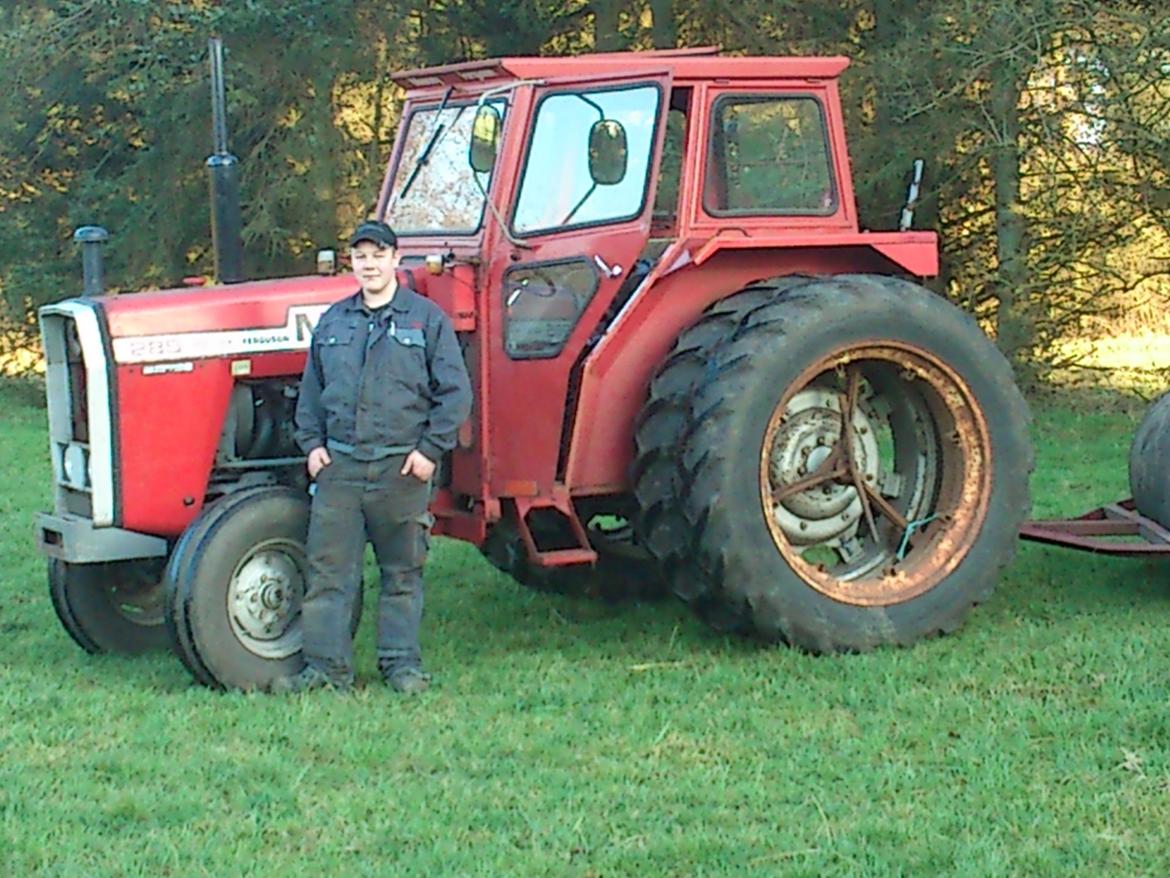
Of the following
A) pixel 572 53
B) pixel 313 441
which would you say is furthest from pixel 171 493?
pixel 572 53

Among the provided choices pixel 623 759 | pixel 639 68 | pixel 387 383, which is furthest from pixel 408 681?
pixel 639 68

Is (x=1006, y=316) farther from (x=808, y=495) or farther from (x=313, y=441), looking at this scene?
(x=313, y=441)

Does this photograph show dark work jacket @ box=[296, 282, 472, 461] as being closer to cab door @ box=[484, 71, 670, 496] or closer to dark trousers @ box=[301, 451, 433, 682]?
dark trousers @ box=[301, 451, 433, 682]

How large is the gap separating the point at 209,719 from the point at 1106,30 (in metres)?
9.22

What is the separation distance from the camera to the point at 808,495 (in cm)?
689

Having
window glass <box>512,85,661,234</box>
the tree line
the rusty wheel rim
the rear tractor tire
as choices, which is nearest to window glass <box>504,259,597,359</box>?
window glass <box>512,85,661,234</box>

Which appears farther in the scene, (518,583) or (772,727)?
(518,583)

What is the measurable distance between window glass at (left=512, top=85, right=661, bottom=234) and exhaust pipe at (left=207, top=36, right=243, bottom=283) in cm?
105

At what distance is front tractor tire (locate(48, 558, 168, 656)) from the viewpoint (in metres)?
6.79

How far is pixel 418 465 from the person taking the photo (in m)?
6.00

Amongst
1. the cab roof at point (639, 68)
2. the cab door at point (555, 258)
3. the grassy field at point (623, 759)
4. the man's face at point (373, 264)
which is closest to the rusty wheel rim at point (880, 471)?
the grassy field at point (623, 759)

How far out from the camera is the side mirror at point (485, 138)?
674 cm

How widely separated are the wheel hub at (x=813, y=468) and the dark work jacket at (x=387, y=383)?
1.39 meters

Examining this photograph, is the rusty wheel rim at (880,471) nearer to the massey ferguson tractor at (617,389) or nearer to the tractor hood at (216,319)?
the massey ferguson tractor at (617,389)
